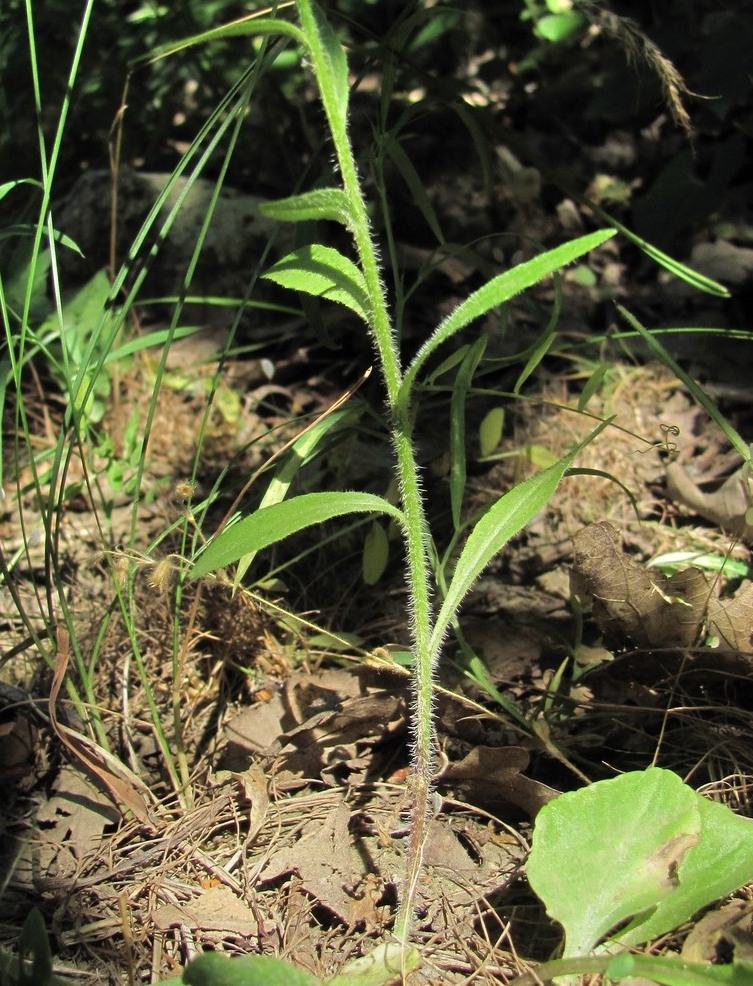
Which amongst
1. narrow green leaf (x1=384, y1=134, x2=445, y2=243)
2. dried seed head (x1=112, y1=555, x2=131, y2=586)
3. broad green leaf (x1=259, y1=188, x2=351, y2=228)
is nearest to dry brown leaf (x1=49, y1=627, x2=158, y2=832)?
dried seed head (x1=112, y1=555, x2=131, y2=586)

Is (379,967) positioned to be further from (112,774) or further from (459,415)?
(459,415)

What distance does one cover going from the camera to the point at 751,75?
220cm

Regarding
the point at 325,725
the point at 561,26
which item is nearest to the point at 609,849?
the point at 325,725

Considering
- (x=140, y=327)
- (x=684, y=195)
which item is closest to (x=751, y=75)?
(x=684, y=195)

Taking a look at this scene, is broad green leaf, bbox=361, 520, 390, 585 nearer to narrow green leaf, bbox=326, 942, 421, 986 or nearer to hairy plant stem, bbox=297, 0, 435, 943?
hairy plant stem, bbox=297, 0, 435, 943

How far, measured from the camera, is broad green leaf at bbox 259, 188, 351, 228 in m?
1.06

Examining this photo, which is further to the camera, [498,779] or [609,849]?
[498,779]

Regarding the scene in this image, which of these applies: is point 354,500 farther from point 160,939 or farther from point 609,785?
point 160,939

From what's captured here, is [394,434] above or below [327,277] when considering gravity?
below

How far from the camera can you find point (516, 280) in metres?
1.05

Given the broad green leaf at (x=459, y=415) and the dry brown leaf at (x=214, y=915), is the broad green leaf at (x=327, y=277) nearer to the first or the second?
the broad green leaf at (x=459, y=415)

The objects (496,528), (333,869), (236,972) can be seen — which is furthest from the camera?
(333,869)

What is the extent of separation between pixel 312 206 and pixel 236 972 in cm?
87

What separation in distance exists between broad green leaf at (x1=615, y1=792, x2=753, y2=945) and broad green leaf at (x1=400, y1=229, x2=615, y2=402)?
678mm
